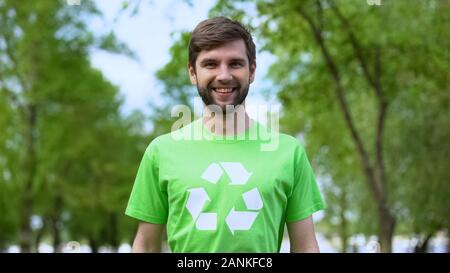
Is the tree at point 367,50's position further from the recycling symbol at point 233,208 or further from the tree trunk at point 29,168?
the recycling symbol at point 233,208

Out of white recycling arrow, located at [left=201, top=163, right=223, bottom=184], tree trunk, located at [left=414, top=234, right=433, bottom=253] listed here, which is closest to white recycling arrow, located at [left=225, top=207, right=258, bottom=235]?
white recycling arrow, located at [left=201, top=163, right=223, bottom=184]

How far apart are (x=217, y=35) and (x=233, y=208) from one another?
0.57 m

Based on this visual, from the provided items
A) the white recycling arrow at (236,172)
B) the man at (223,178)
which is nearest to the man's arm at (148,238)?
the man at (223,178)

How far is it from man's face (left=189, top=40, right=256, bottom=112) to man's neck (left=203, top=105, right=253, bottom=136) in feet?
0.10

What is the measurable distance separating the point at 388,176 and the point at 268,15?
1052cm

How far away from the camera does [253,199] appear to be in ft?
7.20

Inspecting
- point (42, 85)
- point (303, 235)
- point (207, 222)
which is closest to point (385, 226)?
point (42, 85)

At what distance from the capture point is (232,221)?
218 centimetres

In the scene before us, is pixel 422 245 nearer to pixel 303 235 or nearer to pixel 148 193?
pixel 303 235

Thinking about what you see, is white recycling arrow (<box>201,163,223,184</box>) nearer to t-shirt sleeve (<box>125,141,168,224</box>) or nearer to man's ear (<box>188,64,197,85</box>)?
t-shirt sleeve (<box>125,141,168,224</box>)

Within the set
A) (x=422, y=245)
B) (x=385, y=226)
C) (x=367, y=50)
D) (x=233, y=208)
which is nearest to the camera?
(x=233, y=208)

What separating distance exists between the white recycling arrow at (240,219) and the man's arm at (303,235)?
0.70 feet

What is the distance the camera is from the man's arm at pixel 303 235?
2.31 m

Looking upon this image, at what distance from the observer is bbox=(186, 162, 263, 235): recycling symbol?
218cm
